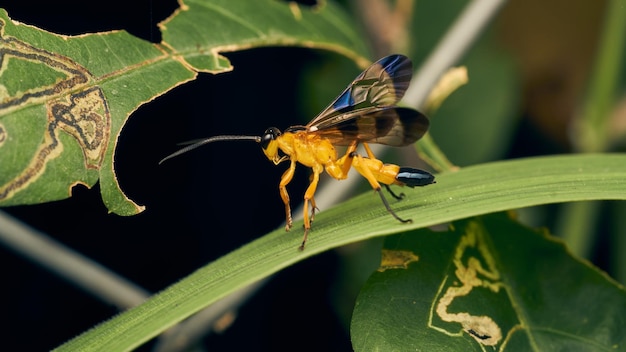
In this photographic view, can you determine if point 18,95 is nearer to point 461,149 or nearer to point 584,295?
point 584,295

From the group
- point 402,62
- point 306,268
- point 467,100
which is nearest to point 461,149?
point 467,100

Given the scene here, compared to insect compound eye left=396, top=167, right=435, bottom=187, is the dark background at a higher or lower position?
higher

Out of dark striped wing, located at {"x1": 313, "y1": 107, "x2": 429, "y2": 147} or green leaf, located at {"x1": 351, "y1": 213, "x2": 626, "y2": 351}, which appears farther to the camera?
dark striped wing, located at {"x1": 313, "y1": 107, "x2": 429, "y2": 147}

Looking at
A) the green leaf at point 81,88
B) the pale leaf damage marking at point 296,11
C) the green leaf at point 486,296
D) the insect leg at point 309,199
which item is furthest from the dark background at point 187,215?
the green leaf at point 486,296

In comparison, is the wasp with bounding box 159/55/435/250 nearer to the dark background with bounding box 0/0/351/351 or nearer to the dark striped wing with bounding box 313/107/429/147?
the dark striped wing with bounding box 313/107/429/147

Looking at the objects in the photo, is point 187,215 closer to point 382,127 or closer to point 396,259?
point 382,127

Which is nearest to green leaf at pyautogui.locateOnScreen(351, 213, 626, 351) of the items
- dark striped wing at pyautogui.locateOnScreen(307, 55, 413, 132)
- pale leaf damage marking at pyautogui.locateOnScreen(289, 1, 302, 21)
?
dark striped wing at pyautogui.locateOnScreen(307, 55, 413, 132)

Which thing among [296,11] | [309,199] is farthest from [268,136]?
[296,11]

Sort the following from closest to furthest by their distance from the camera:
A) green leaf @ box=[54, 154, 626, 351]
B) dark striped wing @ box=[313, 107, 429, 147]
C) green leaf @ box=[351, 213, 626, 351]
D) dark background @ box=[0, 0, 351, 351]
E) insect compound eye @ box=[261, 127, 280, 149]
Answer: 1. green leaf @ box=[54, 154, 626, 351]
2. green leaf @ box=[351, 213, 626, 351]
3. dark striped wing @ box=[313, 107, 429, 147]
4. insect compound eye @ box=[261, 127, 280, 149]
5. dark background @ box=[0, 0, 351, 351]
